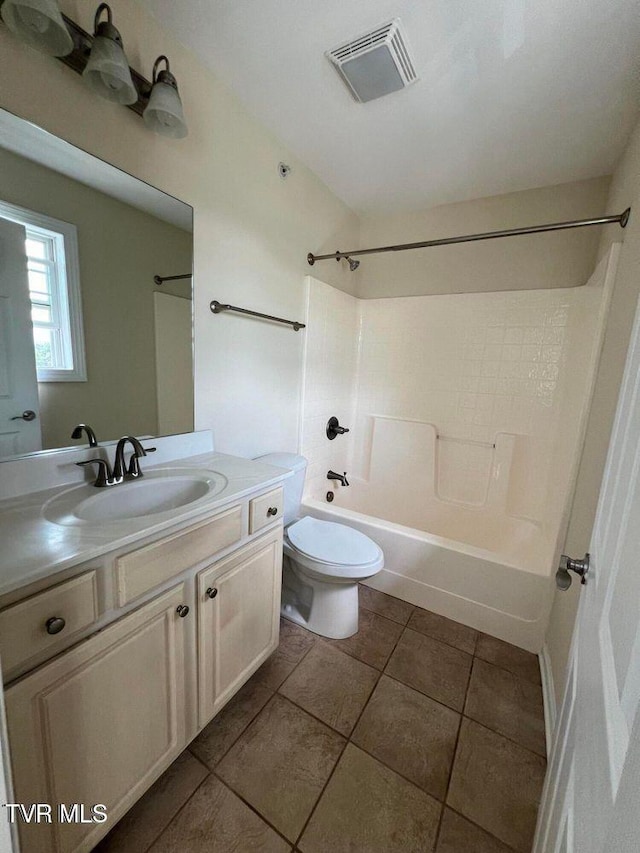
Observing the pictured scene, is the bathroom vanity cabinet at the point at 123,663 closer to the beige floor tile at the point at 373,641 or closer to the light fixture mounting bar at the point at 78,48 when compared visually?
the beige floor tile at the point at 373,641

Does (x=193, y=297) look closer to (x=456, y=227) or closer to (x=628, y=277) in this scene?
(x=628, y=277)

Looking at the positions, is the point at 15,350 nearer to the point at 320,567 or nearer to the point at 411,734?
the point at 320,567

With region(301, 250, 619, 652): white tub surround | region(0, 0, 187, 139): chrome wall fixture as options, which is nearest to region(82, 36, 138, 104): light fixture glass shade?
region(0, 0, 187, 139): chrome wall fixture

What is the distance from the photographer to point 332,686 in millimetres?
1391

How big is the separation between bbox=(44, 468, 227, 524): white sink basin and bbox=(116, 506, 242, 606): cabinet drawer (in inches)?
4.1

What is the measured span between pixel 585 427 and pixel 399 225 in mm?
1796

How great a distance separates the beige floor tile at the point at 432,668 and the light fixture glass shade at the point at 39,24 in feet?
7.73

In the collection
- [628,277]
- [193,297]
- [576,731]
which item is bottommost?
[576,731]

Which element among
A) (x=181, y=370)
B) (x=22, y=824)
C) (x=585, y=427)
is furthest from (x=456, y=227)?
(x=22, y=824)

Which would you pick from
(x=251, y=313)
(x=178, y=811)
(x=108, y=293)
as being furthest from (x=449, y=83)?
(x=178, y=811)

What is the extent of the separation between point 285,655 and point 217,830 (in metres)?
0.60

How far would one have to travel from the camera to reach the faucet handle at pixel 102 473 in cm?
106

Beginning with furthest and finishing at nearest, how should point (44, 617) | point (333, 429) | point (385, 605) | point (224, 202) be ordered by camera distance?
point (333, 429) → point (385, 605) → point (224, 202) → point (44, 617)

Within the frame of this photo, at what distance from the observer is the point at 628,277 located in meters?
1.22
